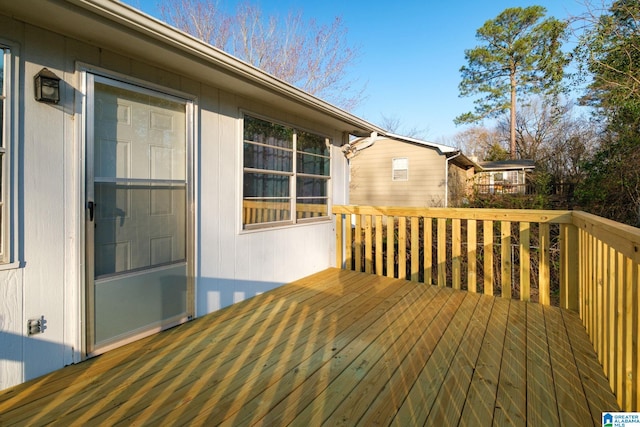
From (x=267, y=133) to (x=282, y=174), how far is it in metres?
0.53

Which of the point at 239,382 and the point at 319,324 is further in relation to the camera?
the point at 319,324

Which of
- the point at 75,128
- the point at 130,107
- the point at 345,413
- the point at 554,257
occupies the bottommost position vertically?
the point at 345,413

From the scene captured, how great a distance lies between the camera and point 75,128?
208cm

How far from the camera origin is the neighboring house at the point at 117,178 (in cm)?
187

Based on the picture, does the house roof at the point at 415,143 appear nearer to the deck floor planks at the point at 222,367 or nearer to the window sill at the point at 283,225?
the window sill at the point at 283,225

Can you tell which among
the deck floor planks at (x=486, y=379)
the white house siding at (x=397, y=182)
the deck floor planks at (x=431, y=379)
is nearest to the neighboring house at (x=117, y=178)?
the deck floor planks at (x=431, y=379)

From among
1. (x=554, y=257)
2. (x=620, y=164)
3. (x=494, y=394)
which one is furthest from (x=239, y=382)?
(x=620, y=164)

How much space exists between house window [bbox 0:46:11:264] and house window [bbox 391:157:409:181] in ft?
35.6

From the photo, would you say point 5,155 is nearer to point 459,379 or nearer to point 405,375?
point 405,375

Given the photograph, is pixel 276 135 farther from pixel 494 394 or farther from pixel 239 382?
pixel 494 394

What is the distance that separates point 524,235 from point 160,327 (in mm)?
3686

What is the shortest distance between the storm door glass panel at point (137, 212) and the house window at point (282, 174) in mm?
817

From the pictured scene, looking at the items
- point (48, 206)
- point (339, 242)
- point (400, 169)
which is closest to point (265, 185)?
point (339, 242)

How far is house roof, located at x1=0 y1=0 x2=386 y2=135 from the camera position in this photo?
176 centimetres
